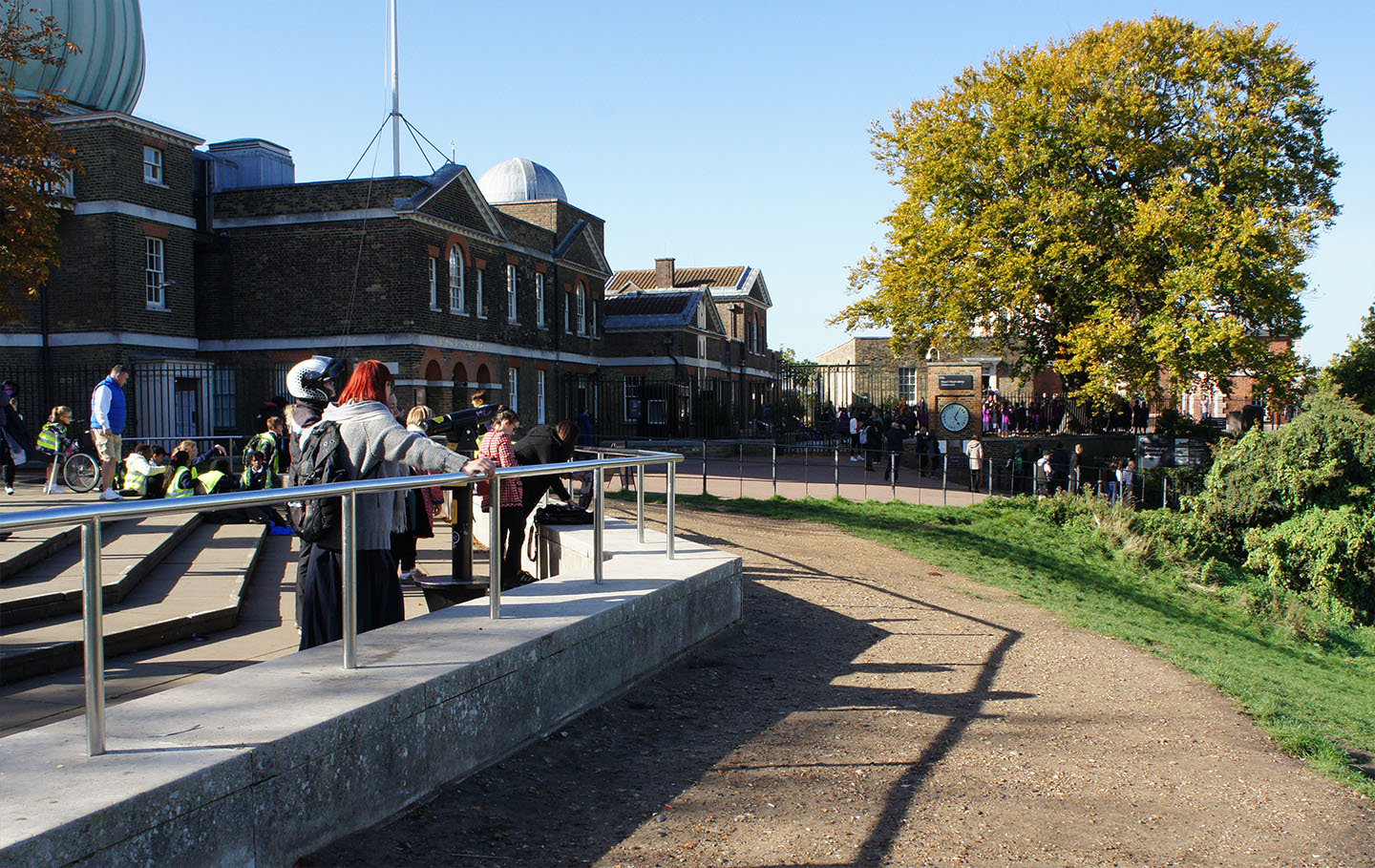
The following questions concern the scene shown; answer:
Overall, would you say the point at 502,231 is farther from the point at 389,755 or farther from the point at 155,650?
the point at 389,755

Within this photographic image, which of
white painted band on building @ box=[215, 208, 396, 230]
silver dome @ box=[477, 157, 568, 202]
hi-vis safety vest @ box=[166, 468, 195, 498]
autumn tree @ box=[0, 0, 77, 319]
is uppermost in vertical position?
silver dome @ box=[477, 157, 568, 202]

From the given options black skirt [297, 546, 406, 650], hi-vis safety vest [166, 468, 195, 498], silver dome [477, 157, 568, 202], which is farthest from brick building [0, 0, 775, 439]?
black skirt [297, 546, 406, 650]

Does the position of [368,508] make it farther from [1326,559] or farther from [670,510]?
[1326,559]

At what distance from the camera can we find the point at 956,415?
28203mm

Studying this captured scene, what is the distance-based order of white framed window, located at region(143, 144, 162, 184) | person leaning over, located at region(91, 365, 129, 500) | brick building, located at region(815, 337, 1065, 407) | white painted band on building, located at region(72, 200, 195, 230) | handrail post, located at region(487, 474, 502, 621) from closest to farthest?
handrail post, located at region(487, 474, 502, 621)
person leaning over, located at region(91, 365, 129, 500)
white painted band on building, located at region(72, 200, 195, 230)
white framed window, located at region(143, 144, 162, 184)
brick building, located at region(815, 337, 1065, 407)

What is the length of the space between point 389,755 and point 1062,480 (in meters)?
24.0

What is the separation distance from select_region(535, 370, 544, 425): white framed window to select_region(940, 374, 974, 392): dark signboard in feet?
47.5

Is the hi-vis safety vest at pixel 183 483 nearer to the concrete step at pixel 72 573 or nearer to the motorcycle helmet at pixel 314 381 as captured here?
the concrete step at pixel 72 573

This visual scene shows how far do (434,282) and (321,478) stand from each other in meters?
25.4

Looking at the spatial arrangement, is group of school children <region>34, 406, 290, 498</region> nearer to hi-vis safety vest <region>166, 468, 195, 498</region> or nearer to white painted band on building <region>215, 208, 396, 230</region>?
hi-vis safety vest <region>166, 468, 195, 498</region>

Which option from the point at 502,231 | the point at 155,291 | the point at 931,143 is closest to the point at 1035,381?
the point at 931,143

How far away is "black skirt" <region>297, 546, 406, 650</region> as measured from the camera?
4.95 m

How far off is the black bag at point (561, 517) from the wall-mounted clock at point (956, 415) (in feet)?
68.5

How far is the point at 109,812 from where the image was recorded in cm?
277
